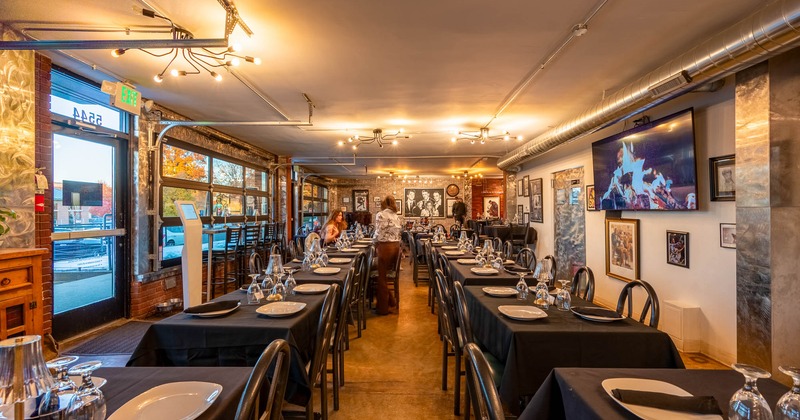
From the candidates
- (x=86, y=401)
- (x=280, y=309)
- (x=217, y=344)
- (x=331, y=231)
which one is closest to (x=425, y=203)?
(x=331, y=231)

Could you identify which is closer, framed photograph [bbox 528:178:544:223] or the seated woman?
the seated woman

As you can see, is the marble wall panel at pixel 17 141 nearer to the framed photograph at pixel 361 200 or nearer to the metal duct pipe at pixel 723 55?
the metal duct pipe at pixel 723 55

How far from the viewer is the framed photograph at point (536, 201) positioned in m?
8.55

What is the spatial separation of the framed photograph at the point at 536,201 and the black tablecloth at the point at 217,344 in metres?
7.64

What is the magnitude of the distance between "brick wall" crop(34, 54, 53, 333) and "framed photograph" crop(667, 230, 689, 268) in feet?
22.1

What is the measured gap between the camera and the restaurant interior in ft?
4.67

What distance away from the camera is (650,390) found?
129 centimetres

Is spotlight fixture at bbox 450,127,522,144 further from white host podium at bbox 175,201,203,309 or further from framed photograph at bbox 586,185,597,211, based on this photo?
white host podium at bbox 175,201,203,309

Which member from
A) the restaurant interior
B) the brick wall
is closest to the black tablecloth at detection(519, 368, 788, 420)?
the restaurant interior

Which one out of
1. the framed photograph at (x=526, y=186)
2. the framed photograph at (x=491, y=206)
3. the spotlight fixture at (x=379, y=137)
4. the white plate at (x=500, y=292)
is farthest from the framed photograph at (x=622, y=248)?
the framed photograph at (x=491, y=206)

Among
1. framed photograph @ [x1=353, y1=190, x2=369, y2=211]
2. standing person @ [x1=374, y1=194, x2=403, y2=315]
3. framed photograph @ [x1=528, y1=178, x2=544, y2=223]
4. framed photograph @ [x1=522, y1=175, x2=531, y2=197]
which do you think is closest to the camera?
standing person @ [x1=374, y1=194, x2=403, y2=315]

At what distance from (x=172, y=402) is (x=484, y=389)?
1.00 meters

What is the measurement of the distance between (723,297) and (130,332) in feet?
21.8

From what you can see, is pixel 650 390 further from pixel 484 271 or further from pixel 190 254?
pixel 190 254
